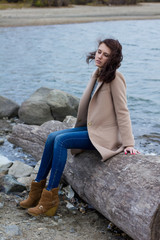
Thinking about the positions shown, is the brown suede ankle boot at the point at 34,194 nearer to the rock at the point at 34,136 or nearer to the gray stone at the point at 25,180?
the gray stone at the point at 25,180

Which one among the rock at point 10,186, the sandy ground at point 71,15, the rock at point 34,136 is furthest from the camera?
the sandy ground at point 71,15

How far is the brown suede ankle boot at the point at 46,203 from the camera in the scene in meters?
4.24

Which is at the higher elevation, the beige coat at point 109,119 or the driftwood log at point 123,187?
the beige coat at point 109,119

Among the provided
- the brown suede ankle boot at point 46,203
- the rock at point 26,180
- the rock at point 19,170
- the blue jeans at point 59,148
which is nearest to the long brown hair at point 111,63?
the blue jeans at point 59,148

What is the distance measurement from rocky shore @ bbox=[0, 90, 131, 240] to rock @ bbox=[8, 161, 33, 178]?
474 mm

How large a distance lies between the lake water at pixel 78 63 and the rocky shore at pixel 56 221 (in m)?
1.86

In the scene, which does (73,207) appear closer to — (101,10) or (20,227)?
(20,227)

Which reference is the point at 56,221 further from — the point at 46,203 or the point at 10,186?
the point at 10,186

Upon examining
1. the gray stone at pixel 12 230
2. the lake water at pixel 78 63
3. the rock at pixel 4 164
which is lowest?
the lake water at pixel 78 63

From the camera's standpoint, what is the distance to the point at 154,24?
2956cm

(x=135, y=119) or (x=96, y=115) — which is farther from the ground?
(x=96, y=115)

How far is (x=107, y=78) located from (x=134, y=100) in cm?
748

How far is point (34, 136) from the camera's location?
618cm

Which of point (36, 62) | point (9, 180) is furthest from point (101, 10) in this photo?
point (9, 180)
